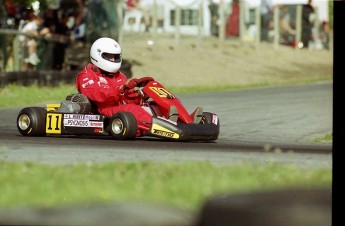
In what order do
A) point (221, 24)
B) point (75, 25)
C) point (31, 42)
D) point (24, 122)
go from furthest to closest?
1. point (221, 24)
2. point (75, 25)
3. point (31, 42)
4. point (24, 122)

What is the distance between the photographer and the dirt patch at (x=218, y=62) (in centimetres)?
2681

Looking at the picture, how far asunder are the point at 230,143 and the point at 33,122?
210cm

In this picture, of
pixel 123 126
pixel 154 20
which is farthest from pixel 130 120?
pixel 154 20

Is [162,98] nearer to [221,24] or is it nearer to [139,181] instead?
[139,181]

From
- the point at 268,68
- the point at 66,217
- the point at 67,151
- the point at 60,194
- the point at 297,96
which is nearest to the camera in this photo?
the point at 66,217

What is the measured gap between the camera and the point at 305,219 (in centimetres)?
390

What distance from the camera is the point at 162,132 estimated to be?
38.7 ft

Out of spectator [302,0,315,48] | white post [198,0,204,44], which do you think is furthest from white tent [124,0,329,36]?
spectator [302,0,315,48]

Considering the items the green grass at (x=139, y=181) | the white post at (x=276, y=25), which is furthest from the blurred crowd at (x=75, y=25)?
the green grass at (x=139, y=181)

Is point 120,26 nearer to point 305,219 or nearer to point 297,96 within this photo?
point 297,96

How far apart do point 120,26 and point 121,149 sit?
58.8ft

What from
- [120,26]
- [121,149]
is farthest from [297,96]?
[121,149]

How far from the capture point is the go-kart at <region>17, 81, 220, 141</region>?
38.7ft

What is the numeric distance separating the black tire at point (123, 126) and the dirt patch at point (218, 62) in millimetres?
12878
